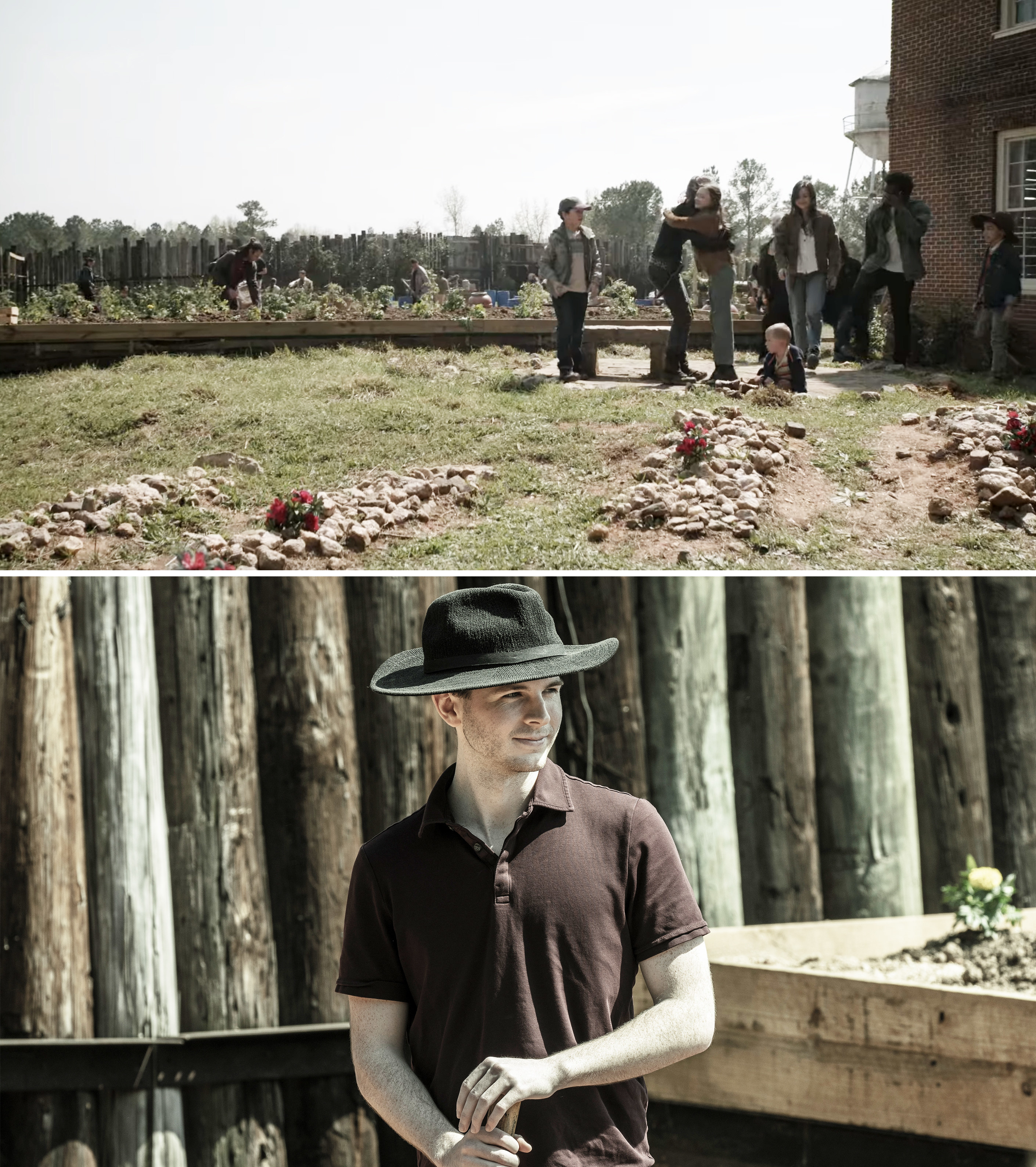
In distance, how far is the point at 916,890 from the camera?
3877mm

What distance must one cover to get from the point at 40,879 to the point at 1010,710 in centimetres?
309

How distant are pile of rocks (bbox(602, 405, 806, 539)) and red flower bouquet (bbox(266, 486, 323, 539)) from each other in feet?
5.48

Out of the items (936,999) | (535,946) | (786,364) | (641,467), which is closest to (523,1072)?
(535,946)

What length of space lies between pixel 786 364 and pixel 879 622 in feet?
18.9

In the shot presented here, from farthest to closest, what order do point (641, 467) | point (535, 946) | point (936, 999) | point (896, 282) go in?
1. point (896, 282)
2. point (641, 467)
3. point (936, 999)
4. point (535, 946)

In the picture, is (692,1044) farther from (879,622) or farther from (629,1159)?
(879,622)

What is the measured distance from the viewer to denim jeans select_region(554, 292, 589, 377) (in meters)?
9.57

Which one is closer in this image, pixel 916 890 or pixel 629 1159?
pixel 629 1159

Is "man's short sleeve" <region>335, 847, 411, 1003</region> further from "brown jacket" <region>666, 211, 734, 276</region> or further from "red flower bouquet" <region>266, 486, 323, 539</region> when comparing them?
"brown jacket" <region>666, 211, 734, 276</region>

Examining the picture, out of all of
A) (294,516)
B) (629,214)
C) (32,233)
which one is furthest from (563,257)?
(629,214)

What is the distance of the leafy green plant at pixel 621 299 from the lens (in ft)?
54.9

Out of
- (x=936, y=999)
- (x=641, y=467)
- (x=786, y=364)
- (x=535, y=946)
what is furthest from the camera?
(x=786, y=364)

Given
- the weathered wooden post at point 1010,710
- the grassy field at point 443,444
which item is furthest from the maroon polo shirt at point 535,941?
the grassy field at point 443,444

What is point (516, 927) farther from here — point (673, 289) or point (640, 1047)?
point (673, 289)
